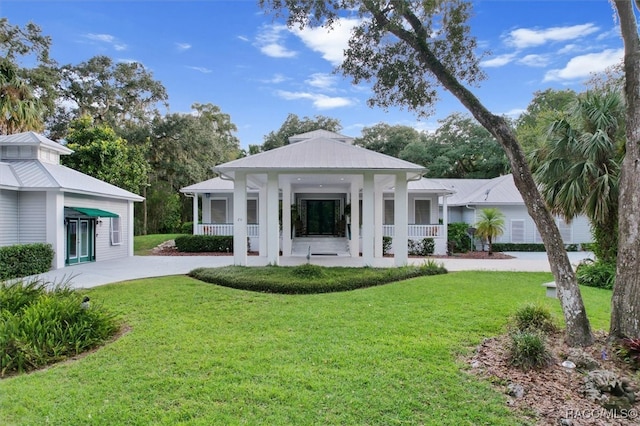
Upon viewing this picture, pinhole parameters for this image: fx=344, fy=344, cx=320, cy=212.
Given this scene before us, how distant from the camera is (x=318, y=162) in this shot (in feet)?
38.4

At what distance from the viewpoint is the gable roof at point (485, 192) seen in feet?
65.6

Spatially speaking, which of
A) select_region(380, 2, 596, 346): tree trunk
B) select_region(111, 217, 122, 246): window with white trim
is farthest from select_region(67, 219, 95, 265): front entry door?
select_region(380, 2, 596, 346): tree trunk

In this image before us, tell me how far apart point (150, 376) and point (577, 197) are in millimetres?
10999

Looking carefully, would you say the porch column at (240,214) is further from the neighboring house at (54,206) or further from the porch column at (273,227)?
the neighboring house at (54,206)

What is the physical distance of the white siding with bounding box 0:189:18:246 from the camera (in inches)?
460

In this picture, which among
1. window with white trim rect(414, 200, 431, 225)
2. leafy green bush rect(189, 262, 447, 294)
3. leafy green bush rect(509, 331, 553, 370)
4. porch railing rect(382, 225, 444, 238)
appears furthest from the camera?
window with white trim rect(414, 200, 431, 225)

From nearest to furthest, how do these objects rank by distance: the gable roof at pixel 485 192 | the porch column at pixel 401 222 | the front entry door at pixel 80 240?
the porch column at pixel 401 222 → the front entry door at pixel 80 240 → the gable roof at pixel 485 192

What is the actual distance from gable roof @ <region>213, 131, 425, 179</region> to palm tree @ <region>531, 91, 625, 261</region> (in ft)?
12.3

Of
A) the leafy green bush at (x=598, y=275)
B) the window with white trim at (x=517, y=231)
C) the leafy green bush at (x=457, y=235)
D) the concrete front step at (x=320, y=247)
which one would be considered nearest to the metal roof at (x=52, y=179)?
the concrete front step at (x=320, y=247)

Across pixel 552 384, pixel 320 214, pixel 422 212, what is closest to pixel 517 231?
pixel 422 212

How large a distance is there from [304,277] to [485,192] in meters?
16.4

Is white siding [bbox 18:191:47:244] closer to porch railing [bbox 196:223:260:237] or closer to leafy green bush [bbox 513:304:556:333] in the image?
porch railing [bbox 196:223:260:237]

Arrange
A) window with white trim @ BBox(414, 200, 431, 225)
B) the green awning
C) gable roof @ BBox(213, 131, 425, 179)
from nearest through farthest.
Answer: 1. gable roof @ BBox(213, 131, 425, 179)
2. the green awning
3. window with white trim @ BBox(414, 200, 431, 225)

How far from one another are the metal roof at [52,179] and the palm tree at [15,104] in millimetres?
2018
